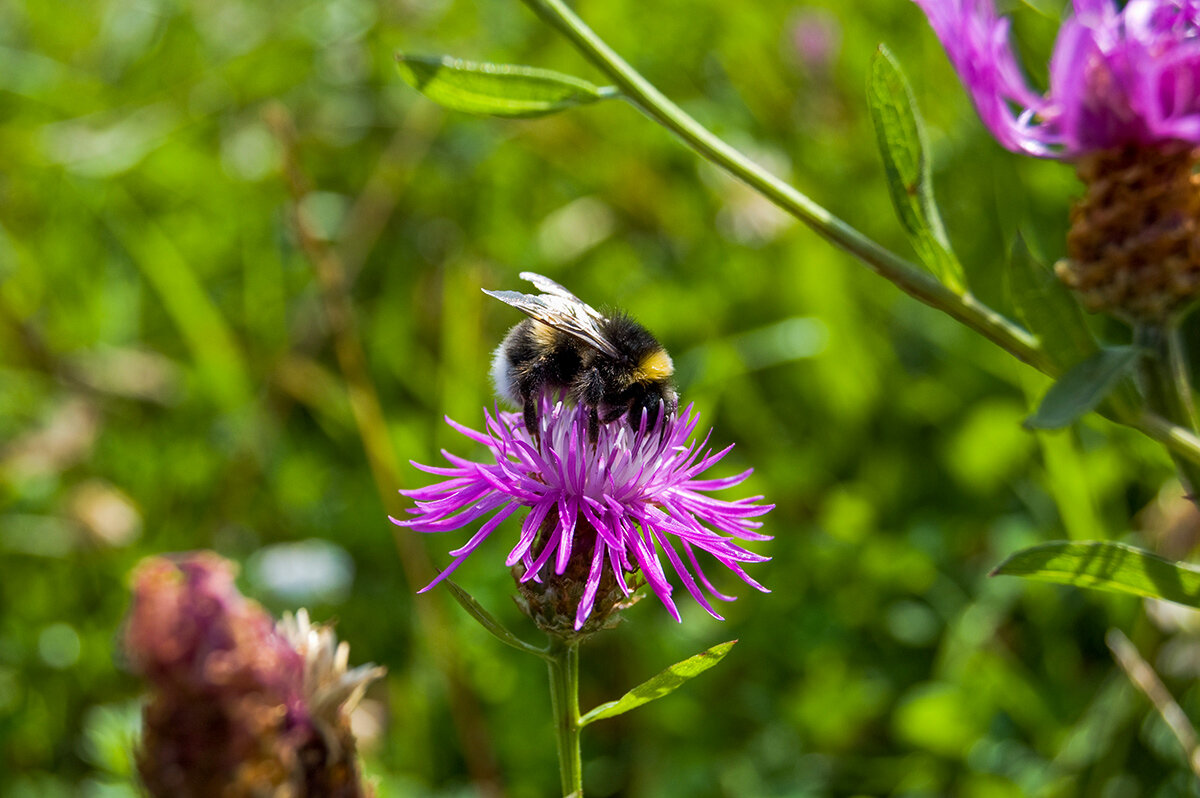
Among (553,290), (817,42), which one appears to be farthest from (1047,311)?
(817,42)

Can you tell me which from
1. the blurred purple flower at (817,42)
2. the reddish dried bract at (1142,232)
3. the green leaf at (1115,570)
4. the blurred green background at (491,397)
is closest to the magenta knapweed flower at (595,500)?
the green leaf at (1115,570)

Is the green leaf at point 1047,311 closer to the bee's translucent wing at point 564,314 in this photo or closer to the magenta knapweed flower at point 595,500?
the magenta knapweed flower at point 595,500

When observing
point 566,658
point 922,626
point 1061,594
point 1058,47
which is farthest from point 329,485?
point 1058,47

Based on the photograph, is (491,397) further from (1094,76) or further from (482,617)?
(1094,76)

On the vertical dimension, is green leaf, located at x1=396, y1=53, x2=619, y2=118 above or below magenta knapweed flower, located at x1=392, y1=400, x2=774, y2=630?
above

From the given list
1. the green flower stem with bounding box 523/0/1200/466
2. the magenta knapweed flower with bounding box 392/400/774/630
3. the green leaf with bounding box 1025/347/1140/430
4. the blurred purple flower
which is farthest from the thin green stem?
the blurred purple flower

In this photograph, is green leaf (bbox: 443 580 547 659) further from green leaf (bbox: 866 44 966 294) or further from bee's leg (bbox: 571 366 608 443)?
green leaf (bbox: 866 44 966 294)
